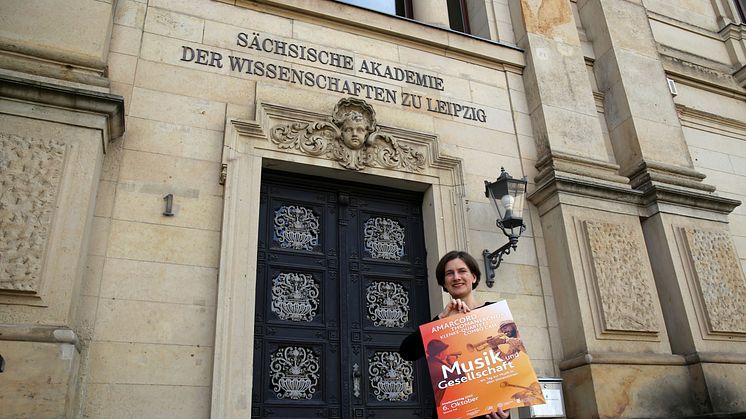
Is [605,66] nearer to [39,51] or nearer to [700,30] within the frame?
[700,30]

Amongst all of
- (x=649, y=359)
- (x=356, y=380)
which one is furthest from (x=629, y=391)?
(x=356, y=380)

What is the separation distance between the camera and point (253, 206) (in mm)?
5754

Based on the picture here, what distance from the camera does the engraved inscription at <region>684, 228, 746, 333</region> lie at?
678 centimetres

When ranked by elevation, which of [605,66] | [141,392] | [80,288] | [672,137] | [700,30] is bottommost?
[141,392]

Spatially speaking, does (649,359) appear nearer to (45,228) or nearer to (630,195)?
(630,195)

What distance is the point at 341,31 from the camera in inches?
284

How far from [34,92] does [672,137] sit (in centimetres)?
764

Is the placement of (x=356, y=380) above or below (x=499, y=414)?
above

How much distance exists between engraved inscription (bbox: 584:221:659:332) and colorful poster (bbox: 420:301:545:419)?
12.2ft

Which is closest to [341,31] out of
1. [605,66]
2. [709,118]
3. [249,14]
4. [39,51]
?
[249,14]

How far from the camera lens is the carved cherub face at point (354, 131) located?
Result: 6.45 meters

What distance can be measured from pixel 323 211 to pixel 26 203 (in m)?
2.86

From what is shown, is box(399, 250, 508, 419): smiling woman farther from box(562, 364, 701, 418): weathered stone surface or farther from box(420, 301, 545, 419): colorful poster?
box(562, 364, 701, 418): weathered stone surface

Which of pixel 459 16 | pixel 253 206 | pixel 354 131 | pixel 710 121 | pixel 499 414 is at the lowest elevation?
pixel 499 414
